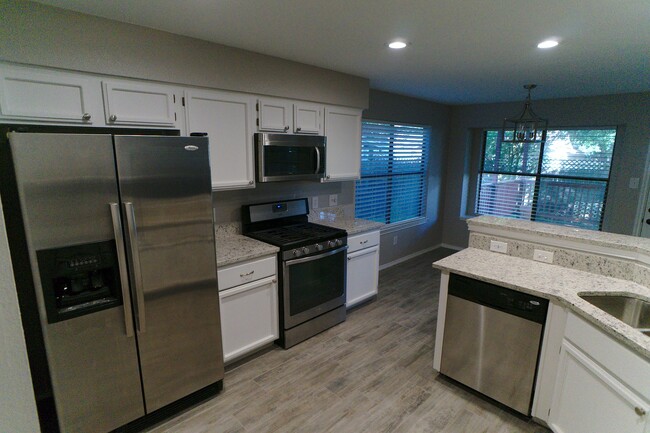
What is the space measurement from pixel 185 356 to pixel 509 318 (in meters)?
2.07

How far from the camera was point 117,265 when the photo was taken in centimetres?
178

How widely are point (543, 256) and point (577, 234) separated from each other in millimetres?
261

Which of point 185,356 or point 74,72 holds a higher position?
point 74,72

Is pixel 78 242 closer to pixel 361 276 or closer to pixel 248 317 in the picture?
pixel 248 317

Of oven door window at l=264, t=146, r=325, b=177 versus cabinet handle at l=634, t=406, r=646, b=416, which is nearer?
cabinet handle at l=634, t=406, r=646, b=416

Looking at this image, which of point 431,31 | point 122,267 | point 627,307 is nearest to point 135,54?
point 122,267

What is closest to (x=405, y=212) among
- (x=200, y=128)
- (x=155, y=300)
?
(x=200, y=128)

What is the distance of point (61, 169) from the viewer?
1.58 metres

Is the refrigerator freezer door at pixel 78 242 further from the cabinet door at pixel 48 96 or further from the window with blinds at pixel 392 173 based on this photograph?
the window with blinds at pixel 392 173

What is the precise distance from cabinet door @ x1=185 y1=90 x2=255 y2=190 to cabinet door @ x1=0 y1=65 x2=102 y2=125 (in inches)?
22.8

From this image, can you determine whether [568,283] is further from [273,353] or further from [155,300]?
[155,300]

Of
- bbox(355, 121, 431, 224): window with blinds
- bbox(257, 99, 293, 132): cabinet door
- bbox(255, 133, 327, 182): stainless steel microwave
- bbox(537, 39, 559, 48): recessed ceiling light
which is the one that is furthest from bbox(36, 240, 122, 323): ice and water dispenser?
bbox(355, 121, 431, 224): window with blinds

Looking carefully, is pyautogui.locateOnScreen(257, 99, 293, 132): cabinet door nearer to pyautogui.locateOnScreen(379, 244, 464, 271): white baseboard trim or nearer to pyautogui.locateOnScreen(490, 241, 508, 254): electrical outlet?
pyautogui.locateOnScreen(490, 241, 508, 254): electrical outlet

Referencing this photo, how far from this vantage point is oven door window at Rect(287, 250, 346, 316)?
9.20ft
